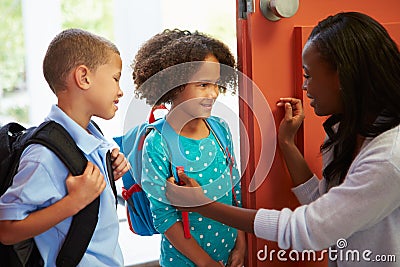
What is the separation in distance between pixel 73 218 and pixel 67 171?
0.10 metres

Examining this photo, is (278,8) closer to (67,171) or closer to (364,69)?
(364,69)

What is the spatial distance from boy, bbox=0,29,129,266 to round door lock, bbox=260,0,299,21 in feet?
1.31

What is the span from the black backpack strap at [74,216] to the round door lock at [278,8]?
59cm

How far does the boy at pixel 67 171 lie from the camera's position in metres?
1.07

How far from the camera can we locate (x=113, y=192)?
49.5 inches

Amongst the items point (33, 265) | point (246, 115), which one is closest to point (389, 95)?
point (246, 115)

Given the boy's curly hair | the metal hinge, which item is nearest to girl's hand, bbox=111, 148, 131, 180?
the boy's curly hair

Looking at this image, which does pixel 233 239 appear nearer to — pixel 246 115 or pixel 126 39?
pixel 246 115

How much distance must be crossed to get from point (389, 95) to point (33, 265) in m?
0.84

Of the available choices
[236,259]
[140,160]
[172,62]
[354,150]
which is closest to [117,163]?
[140,160]

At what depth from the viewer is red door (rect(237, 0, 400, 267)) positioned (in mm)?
1397

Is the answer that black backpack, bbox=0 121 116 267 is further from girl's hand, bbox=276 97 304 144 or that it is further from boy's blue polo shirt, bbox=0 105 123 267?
girl's hand, bbox=276 97 304 144

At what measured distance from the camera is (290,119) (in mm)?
1424

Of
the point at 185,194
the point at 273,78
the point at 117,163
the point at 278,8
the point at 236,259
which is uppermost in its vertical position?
the point at 278,8
